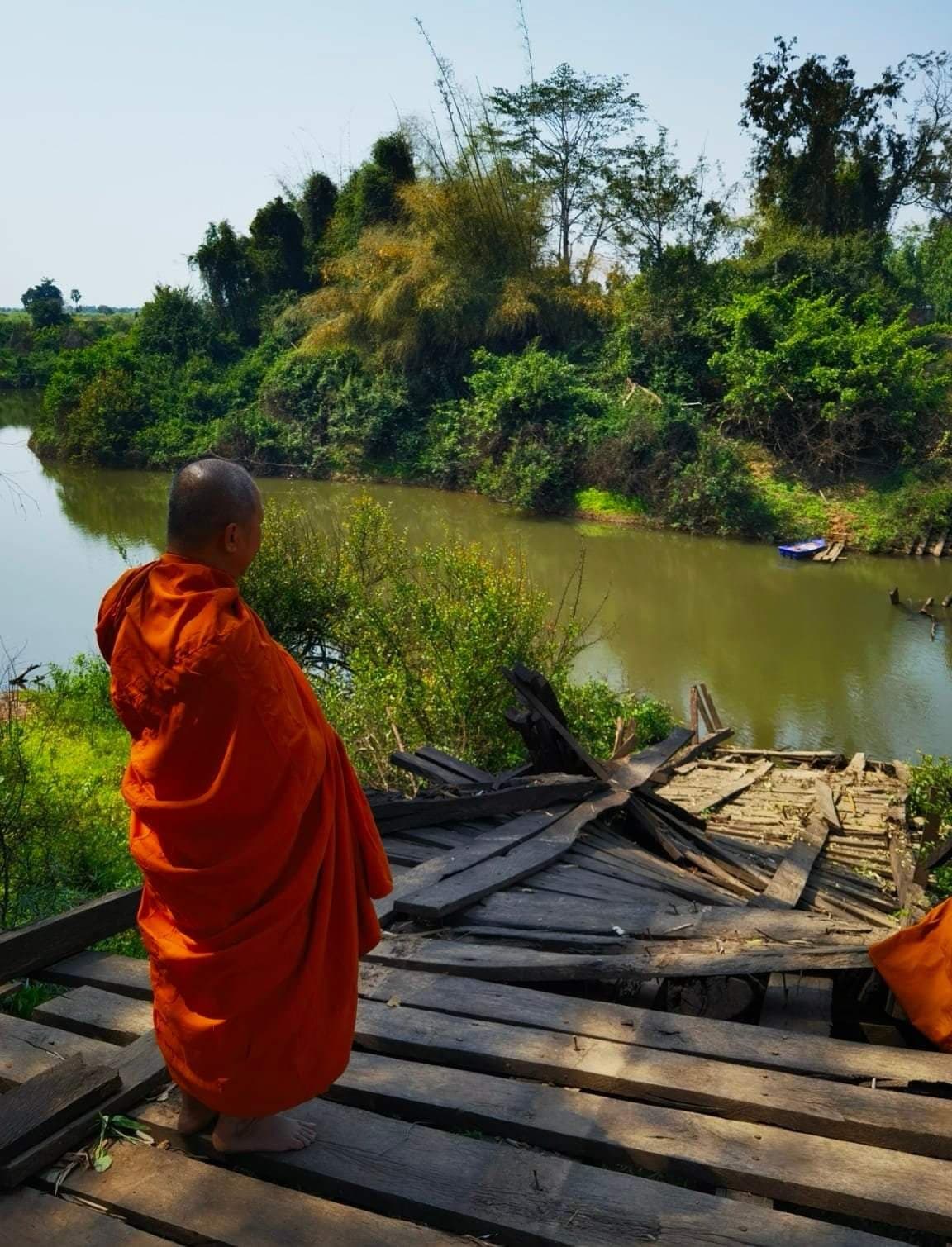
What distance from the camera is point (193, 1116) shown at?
87.7 inches

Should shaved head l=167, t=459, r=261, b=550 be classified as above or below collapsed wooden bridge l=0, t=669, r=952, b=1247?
above

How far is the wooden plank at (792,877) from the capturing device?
165 inches

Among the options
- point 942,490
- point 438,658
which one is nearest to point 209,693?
point 438,658

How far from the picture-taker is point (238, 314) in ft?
125

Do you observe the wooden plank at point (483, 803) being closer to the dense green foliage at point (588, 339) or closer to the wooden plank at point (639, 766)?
the wooden plank at point (639, 766)

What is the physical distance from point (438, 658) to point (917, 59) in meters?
27.1

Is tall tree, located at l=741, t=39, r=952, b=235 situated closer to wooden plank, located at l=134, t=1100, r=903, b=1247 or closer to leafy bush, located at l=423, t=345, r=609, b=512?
leafy bush, located at l=423, t=345, r=609, b=512

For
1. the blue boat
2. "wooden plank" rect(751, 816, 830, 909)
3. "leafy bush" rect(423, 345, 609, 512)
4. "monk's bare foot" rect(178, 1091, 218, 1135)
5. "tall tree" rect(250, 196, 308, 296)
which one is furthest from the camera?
"tall tree" rect(250, 196, 308, 296)

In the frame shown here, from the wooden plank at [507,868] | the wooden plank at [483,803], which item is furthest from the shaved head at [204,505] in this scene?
the wooden plank at [483,803]

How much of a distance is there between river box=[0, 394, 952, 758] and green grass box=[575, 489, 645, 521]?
58 centimetres

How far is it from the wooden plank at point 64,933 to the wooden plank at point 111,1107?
2.36ft

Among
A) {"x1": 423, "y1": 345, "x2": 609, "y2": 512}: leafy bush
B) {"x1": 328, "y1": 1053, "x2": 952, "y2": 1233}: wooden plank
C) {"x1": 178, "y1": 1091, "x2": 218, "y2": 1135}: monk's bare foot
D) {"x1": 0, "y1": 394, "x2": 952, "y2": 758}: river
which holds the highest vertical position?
{"x1": 423, "y1": 345, "x2": 609, "y2": 512}: leafy bush

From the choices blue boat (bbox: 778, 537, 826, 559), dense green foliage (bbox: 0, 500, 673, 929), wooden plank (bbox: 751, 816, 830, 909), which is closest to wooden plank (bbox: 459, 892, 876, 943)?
wooden plank (bbox: 751, 816, 830, 909)

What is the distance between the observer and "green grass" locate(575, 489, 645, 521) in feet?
78.3
